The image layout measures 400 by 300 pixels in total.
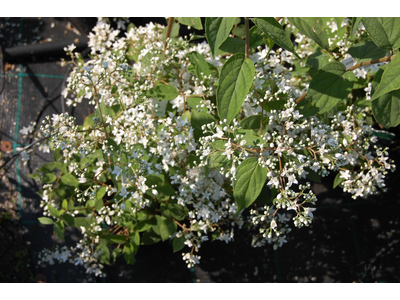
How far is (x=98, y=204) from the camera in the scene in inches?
95.7

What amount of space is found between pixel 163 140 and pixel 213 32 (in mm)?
848

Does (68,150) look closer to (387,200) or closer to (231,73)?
(231,73)

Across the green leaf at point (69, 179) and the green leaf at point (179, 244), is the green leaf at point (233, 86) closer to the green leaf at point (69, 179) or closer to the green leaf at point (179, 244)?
the green leaf at point (179, 244)

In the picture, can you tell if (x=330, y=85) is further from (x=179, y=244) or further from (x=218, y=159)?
(x=179, y=244)

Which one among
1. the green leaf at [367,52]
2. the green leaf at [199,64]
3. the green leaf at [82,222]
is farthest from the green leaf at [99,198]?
the green leaf at [367,52]

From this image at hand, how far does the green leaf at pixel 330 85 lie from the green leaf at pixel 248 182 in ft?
1.99

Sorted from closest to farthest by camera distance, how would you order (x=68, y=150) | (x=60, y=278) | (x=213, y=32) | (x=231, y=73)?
1. (x=213, y=32)
2. (x=231, y=73)
3. (x=68, y=150)
4. (x=60, y=278)

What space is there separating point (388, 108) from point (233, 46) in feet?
3.34

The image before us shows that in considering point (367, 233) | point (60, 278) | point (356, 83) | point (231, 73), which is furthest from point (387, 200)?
point (60, 278)

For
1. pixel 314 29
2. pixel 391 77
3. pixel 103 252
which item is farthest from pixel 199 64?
pixel 103 252

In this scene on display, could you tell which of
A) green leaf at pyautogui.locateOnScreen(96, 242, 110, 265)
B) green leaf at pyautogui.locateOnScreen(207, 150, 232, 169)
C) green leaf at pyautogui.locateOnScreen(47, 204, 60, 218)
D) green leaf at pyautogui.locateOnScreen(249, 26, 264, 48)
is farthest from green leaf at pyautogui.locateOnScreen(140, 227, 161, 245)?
green leaf at pyautogui.locateOnScreen(249, 26, 264, 48)

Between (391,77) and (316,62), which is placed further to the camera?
(316,62)

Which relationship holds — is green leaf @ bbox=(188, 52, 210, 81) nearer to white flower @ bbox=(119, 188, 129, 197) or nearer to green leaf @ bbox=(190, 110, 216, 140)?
green leaf @ bbox=(190, 110, 216, 140)

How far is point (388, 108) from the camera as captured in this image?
1825 millimetres
